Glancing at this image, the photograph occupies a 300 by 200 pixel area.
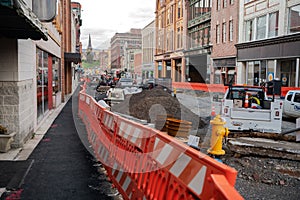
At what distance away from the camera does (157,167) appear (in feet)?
13.2

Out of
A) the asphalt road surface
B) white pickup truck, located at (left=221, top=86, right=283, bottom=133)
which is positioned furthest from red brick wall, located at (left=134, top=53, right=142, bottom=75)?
the asphalt road surface

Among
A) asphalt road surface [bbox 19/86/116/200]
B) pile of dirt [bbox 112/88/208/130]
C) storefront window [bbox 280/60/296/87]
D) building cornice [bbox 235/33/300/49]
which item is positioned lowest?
asphalt road surface [bbox 19/86/116/200]

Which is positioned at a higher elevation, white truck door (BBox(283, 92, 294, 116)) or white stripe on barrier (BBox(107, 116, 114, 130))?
white stripe on barrier (BBox(107, 116, 114, 130))

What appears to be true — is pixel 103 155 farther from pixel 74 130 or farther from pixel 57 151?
pixel 74 130

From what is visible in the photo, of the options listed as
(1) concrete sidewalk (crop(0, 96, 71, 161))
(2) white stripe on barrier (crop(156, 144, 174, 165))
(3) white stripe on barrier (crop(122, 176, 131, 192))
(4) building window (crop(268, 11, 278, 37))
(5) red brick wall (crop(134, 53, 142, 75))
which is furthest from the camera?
(5) red brick wall (crop(134, 53, 142, 75))

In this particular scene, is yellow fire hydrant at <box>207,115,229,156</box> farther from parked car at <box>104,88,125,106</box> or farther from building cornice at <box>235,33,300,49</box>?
building cornice at <box>235,33,300,49</box>

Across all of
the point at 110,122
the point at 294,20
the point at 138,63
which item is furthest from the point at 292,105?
the point at 138,63

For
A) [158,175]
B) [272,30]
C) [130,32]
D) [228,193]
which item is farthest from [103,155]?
[130,32]

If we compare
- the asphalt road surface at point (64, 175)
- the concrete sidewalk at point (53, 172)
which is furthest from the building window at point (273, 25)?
the asphalt road surface at point (64, 175)

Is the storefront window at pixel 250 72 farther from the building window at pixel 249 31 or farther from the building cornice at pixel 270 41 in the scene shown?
the building window at pixel 249 31

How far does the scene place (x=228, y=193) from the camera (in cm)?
231

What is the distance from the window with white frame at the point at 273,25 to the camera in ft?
91.9

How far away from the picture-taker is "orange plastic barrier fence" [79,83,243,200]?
267 cm

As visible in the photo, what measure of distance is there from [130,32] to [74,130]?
154726mm
